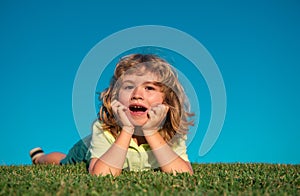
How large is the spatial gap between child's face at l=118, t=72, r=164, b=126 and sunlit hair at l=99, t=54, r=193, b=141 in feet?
0.46

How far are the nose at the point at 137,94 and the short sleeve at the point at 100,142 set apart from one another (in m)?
0.82

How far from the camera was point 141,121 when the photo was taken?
15.6ft

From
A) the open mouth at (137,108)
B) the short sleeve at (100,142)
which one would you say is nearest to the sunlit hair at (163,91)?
the short sleeve at (100,142)

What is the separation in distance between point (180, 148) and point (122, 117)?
1189mm

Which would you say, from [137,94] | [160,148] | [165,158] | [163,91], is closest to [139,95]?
[137,94]

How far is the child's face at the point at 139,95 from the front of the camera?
4.69m

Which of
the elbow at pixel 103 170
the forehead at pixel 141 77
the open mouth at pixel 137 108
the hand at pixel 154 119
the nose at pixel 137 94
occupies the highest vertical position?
the forehead at pixel 141 77

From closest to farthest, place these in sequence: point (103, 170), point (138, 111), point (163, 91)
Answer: point (103, 170)
point (138, 111)
point (163, 91)

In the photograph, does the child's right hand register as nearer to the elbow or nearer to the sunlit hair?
the sunlit hair

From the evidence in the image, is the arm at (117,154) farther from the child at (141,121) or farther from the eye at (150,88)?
the eye at (150,88)

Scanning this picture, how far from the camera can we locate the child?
4590 mm

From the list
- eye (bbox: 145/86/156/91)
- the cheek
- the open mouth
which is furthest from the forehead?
the open mouth

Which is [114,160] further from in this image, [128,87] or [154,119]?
[128,87]

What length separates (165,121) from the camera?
5.47 meters
